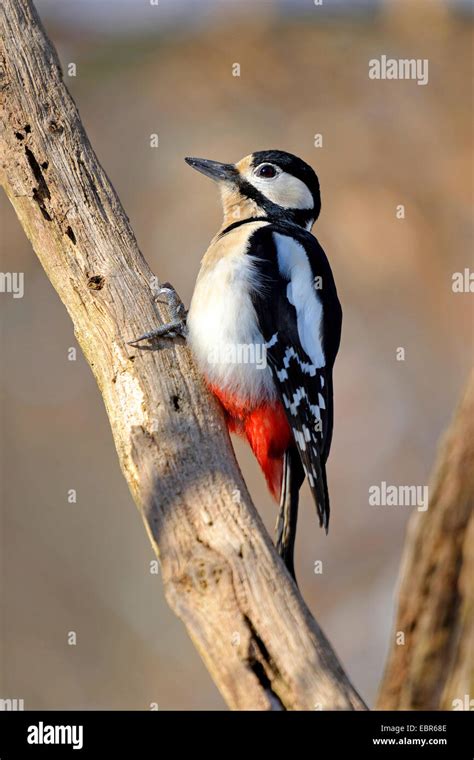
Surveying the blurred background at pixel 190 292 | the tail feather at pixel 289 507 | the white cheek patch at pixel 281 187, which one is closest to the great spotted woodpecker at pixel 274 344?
the tail feather at pixel 289 507

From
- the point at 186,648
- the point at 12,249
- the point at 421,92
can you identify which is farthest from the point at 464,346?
the point at 12,249

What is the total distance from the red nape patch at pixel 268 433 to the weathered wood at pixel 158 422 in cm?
28

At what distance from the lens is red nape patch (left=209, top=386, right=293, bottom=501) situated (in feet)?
8.87

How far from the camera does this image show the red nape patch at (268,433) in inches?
106

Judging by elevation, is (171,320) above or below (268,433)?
above

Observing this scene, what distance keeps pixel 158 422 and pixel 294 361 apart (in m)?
0.65

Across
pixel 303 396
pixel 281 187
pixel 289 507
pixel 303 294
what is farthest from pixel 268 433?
pixel 281 187

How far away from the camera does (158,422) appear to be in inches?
90.0

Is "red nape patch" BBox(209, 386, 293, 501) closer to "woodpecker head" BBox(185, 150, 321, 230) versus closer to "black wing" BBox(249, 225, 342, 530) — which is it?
"black wing" BBox(249, 225, 342, 530)

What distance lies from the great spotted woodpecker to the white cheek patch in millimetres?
122

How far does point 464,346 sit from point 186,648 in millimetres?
2351

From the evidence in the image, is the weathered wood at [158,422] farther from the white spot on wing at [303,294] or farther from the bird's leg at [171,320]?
the white spot on wing at [303,294]
